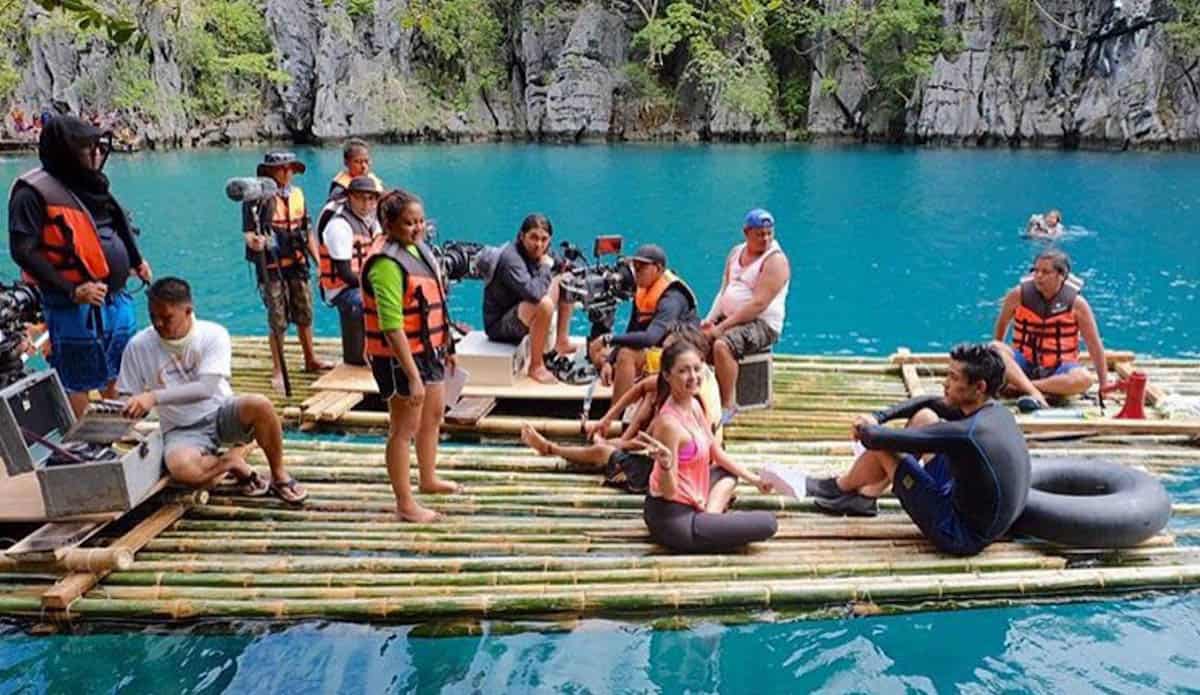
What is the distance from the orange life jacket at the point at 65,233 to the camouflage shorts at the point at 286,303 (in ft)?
6.27

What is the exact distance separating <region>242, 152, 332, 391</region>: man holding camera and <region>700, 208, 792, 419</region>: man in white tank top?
3313 millimetres

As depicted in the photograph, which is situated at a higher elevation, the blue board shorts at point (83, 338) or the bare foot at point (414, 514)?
the blue board shorts at point (83, 338)

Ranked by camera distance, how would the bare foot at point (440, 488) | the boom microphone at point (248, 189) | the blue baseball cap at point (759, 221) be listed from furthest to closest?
the boom microphone at point (248, 189), the blue baseball cap at point (759, 221), the bare foot at point (440, 488)

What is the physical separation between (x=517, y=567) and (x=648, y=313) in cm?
220

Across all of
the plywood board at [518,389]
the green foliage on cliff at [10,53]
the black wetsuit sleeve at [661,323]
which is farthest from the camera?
the green foliage on cliff at [10,53]

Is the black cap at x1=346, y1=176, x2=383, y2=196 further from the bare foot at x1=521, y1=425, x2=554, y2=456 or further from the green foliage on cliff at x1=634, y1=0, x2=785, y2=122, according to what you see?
the green foliage on cliff at x1=634, y1=0, x2=785, y2=122

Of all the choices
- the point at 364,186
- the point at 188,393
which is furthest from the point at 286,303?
the point at 188,393

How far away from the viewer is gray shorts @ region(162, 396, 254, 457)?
4.68 metres

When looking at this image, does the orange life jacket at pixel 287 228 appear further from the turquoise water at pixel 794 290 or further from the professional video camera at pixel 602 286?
the turquoise water at pixel 794 290

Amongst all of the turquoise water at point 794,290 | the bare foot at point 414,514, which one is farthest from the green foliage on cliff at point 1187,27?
the bare foot at point 414,514

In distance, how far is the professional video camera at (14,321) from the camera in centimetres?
500

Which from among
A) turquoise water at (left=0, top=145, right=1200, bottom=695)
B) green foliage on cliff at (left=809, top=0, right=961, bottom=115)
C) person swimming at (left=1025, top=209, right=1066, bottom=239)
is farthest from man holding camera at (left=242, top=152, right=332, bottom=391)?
green foliage on cliff at (left=809, top=0, right=961, bottom=115)

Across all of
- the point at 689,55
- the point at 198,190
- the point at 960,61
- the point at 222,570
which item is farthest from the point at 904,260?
the point at 689,55

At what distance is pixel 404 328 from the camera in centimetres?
448
